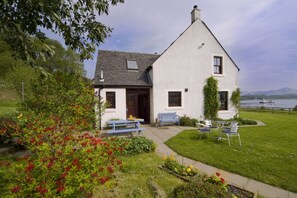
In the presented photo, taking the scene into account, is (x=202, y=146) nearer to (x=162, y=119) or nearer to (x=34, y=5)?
(x=162, y=119)

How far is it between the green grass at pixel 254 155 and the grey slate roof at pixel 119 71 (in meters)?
6.02

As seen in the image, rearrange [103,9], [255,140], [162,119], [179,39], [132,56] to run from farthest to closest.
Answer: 1. [132,56]
2. [179,39]
3. [162,119]
4. [255,140]
5. [103,9]

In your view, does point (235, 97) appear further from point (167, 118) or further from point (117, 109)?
point (117, 109)

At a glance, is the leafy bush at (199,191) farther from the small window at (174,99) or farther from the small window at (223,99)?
the small window at (223,99)

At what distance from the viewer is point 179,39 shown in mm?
12180

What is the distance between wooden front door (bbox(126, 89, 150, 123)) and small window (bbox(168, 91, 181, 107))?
1.80 meters

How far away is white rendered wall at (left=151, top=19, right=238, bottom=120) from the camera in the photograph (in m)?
12.0

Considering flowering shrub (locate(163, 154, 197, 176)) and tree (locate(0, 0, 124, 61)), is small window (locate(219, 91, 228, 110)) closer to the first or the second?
flowering shrub (locate(163, 154, 197, 176))

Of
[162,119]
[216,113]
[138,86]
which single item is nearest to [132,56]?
[138,86]

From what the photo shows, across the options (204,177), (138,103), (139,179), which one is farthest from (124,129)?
(138,103)

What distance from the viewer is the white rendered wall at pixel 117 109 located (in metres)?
10.9

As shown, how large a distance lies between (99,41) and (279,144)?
27.5 feet

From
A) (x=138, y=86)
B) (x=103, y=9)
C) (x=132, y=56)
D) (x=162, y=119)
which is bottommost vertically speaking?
(x=162, y=119)

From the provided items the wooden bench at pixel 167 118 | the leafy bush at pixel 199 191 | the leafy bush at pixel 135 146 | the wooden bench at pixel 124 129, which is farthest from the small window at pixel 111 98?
the leafy bush at pixel 199 191
